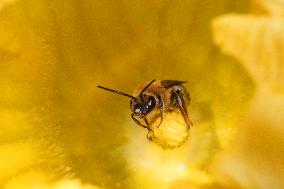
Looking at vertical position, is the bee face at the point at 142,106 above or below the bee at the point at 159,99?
below

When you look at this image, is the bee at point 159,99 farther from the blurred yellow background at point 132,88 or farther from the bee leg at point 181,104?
the blurred yellow background at point 132,88

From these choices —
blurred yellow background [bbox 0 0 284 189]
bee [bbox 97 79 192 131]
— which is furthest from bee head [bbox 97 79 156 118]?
blurred yellow background [bbox 0 0 284 189]

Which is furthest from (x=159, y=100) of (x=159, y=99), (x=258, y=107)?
(x=258, y=107)

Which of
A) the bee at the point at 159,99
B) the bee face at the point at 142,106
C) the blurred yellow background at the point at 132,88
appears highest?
the blurred yellow background at the point at 132,88

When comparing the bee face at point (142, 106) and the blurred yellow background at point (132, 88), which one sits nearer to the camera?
the bee face at point (142, 106)

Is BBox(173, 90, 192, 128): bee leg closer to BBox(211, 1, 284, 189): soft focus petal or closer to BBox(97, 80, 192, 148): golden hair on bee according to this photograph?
BBox(97, 80, 192, 148): golden hair on bee

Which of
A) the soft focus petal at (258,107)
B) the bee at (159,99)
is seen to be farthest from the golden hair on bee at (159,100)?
the soft focus petal at (258,107)
